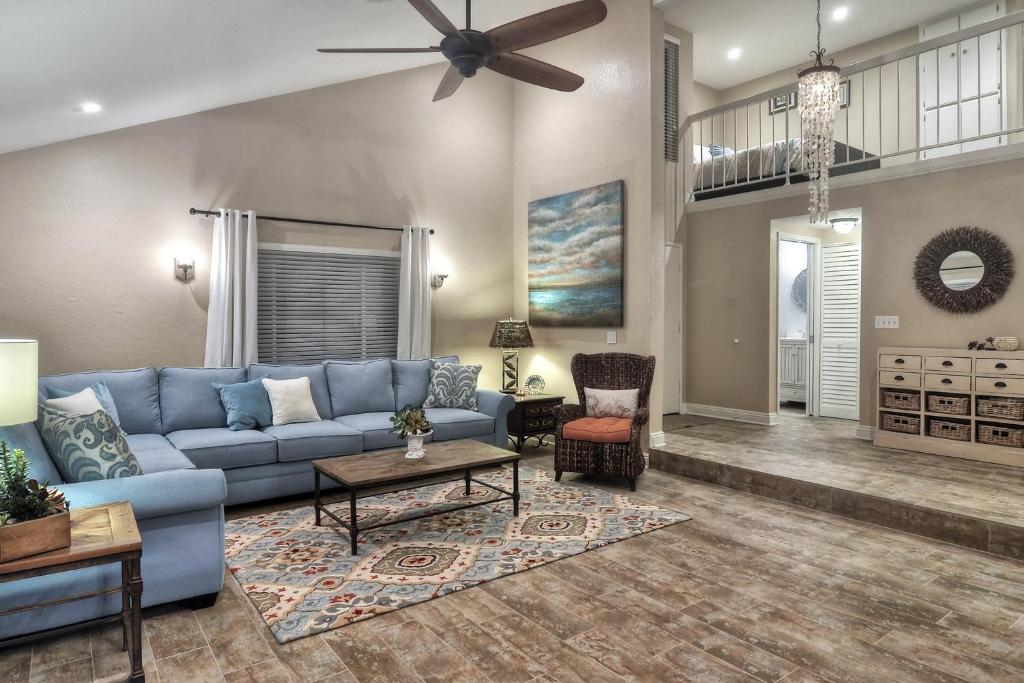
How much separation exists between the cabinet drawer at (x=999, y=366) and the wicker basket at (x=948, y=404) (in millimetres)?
281

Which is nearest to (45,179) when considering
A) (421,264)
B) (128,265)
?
(128,265)

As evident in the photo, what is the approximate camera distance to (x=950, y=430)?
511cm

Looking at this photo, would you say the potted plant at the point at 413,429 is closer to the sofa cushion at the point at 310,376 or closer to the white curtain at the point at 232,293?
the sofa cushion at the point at 310,376

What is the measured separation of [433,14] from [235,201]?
3.09m

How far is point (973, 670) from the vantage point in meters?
2.24

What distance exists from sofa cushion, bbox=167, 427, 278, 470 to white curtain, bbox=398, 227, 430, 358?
200 cm

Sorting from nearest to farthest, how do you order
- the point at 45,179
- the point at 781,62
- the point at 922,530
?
1. the point at 922,530
2. the point at 45,179
3. the point at 781,62

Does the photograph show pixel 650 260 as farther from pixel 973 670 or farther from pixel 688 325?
pixel 973 670

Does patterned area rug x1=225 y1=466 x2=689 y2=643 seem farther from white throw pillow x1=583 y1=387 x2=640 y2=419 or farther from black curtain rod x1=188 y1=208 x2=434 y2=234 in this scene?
black curtain rod x1=188 y1=208 x2=434 y2=234

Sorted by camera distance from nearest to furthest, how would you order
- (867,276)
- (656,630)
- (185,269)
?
(656,630), (185,269), (867,276)

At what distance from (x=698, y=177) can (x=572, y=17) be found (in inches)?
187

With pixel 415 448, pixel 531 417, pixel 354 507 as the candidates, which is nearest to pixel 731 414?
pixel 531 417

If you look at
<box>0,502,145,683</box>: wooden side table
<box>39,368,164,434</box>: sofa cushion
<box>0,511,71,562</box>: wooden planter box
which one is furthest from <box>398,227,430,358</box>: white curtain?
<box>0,511,71,562</box>: wooden planter box

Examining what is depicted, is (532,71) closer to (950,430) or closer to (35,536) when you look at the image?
(35,536)
